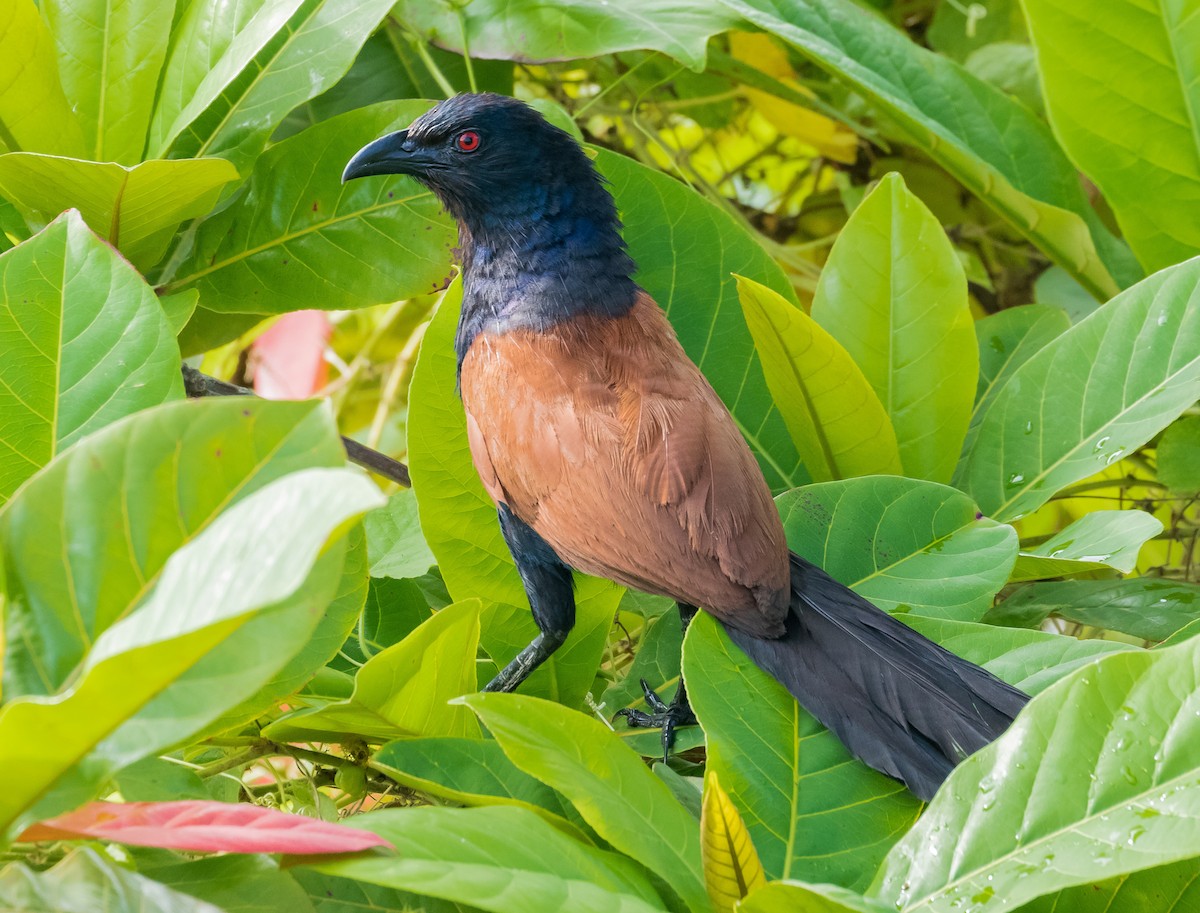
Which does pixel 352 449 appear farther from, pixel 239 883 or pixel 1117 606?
pixel 1117 606

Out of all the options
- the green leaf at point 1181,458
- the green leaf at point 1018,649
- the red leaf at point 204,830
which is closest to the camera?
the red leaf at point 204,830

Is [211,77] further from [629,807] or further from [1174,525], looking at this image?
[1174,525]

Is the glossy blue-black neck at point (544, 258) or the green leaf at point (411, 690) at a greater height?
the glossy blue-black neck at point (544, 258)

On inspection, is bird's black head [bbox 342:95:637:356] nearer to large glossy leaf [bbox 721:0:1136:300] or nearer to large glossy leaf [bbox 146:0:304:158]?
large glossy leaf [bbox 146:0:304:158]

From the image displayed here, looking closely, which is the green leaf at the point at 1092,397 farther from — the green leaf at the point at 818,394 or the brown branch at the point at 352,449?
the brown branch at the point at 352,449

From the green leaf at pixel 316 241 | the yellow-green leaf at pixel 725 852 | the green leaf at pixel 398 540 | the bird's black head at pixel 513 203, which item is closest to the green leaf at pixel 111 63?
the green leaf at pixel 316 241

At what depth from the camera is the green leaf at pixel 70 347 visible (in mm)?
800

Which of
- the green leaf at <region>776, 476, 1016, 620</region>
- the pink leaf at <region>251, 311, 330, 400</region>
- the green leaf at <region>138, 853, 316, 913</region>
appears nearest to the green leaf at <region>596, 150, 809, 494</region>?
the green leaf at <region>776, 476, 1016, 620</region>

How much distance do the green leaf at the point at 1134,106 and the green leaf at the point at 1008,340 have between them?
0.46ft

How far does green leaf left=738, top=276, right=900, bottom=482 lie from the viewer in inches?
40.2

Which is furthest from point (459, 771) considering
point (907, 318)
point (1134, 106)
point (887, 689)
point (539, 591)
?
point (1134, 106)

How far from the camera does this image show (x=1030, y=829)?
25.6 inches

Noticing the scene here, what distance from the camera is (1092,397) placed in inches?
43.9

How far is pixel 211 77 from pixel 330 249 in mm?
230
